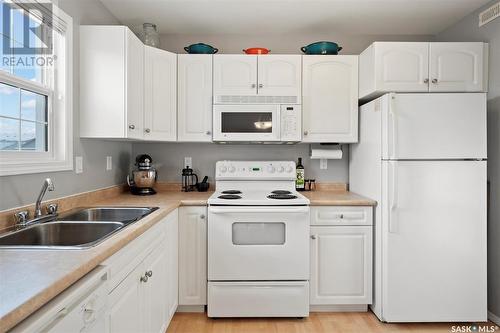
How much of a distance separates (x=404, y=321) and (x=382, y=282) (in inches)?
11.7

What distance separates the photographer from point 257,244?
231cm

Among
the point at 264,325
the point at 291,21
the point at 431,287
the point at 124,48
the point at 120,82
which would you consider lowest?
the point at 264,325

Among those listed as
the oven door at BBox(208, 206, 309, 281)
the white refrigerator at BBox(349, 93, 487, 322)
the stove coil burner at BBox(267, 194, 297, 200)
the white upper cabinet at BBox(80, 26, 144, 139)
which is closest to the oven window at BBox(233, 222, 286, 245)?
the oven door at BBox(208, 206, 309, 281)

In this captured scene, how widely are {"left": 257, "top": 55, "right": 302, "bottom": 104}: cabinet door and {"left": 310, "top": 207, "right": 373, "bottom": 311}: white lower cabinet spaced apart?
1.05m

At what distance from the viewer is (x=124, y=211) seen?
204 centimetres

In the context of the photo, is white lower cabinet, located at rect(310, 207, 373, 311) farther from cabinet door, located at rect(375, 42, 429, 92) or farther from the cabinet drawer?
cabinet door, located at rect(375, 42, 429, 92)

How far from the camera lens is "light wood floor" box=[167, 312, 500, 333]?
2.22 metres

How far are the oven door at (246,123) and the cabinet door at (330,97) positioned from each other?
0.28 meters

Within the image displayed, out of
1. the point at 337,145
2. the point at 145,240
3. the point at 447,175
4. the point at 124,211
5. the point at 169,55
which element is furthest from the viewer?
the point at 337,145

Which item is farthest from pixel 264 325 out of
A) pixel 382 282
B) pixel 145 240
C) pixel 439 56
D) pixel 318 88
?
pixel 439 56

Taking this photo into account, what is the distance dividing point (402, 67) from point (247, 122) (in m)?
1.26

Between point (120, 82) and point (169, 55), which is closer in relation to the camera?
point (120, 82)

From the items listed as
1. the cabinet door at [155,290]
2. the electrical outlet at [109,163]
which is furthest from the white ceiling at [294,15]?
the cabinet door at [155,290]

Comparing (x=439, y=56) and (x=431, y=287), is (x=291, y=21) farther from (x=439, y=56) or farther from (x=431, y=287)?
(x=431, y=287)
